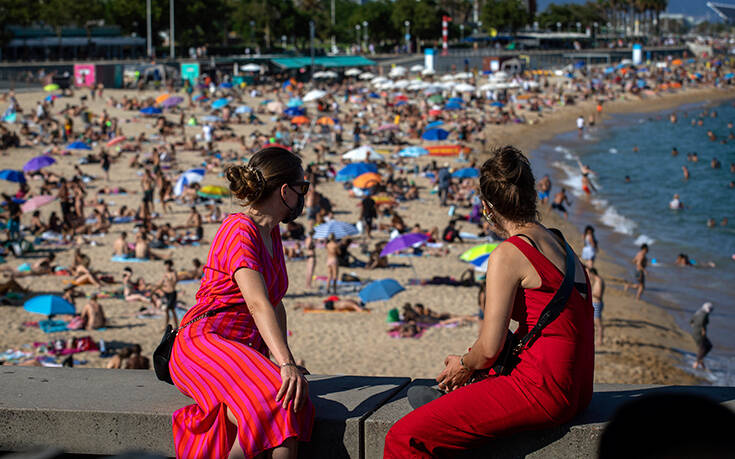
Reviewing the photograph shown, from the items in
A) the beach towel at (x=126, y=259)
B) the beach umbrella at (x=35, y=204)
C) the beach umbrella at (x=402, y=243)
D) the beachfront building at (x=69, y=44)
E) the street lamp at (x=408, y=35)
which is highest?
the street lamp at (x=408, y=35)

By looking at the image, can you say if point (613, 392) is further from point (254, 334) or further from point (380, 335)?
point (380, 335)

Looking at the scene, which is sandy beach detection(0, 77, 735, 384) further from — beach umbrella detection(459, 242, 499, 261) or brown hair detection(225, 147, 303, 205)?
brown hair detection(225, 147, 303, 205)

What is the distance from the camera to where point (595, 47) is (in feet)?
343

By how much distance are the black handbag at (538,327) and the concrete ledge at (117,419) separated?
17.2 inches

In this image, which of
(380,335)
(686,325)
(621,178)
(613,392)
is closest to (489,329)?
(613,392)

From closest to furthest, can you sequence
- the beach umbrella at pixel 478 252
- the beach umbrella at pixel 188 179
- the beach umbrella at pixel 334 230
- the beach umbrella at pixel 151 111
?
1. the beach umbrella at pixel 478 252
2. the beach umbrella at pixel 334 230
3. the beach umbrella at pixel 188 179
4. the beach umbrella at pixel 151 111

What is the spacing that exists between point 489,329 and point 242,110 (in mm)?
35362

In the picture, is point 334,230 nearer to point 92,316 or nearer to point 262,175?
point 92,316

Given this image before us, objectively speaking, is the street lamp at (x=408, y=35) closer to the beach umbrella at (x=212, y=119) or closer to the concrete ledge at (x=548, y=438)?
the beach umbrella at (x=212, y=119)

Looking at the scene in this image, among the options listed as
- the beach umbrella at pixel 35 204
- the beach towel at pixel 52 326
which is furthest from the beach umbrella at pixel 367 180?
the beach towel at pixel 52 326

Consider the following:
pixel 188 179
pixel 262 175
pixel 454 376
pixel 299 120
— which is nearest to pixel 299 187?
pixel 262 175

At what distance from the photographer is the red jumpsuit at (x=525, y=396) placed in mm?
2193

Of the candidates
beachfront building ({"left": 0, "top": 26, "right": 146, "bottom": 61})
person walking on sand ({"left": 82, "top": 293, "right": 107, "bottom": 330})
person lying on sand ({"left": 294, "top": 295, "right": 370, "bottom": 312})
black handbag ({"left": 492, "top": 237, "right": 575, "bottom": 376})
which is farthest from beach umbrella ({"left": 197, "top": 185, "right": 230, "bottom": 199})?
beachfront building ({"left": 0, "top": 26, "right": 146, "bottom": 61})

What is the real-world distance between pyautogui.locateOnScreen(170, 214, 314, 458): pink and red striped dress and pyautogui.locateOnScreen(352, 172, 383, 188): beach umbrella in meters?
19.1
